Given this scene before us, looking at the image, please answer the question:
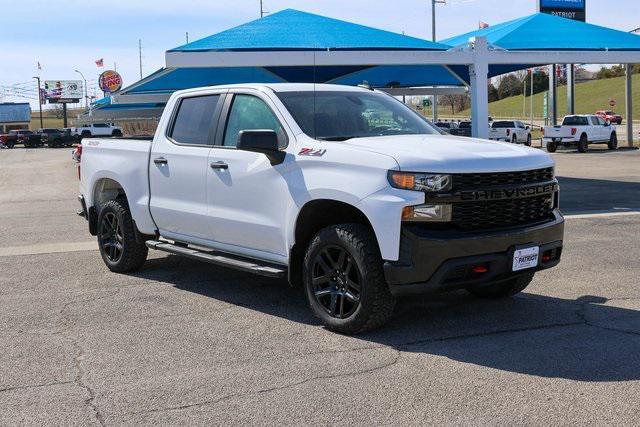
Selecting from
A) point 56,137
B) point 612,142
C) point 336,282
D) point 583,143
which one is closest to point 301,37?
point 336,282

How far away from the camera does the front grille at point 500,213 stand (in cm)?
542

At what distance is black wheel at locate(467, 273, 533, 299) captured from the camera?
6707 mm

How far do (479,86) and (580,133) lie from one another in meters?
19.8

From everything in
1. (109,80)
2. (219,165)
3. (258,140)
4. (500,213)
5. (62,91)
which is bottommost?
(500,213)

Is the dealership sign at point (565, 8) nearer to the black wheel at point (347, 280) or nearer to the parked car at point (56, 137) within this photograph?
the parked car at point (56, 137)

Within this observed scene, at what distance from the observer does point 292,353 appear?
539 centimetres

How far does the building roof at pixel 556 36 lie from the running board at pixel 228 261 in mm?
13416

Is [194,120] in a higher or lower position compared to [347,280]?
higher

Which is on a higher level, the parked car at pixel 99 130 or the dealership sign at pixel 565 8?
the dealership sign at pixel 565 8

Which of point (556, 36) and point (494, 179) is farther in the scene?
point (556, 36)

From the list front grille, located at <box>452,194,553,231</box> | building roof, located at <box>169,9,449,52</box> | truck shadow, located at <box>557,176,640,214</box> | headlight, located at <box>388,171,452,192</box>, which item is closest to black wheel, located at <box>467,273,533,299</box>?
front grille, located at <box>452,194,553,231</box>

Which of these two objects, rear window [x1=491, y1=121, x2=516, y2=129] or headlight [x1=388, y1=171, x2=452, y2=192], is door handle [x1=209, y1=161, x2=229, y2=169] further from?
rear window [x1=491, y1=121, x2=516, y2=129]

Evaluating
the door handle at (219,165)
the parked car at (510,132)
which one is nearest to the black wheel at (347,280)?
the door handle at (219,165)

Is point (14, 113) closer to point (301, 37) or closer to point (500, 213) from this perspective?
point (301, 37)
